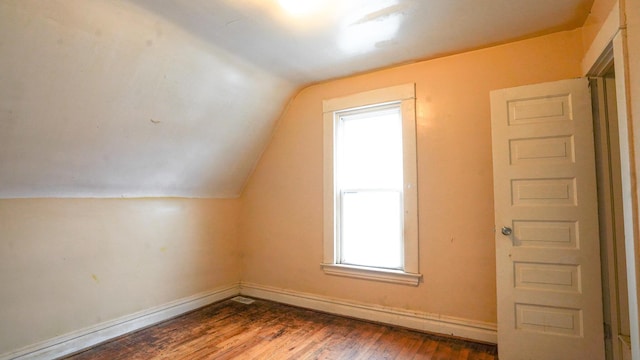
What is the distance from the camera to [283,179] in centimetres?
382

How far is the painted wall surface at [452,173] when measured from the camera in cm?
265

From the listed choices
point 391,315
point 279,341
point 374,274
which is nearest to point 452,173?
point 374,274

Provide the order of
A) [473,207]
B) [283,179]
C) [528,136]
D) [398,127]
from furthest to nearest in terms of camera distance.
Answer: [283,179] < [398,127] < [473,207] < [528,136]

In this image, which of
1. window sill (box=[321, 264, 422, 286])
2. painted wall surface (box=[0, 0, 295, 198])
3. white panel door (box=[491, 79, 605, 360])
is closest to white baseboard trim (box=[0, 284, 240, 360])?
painted wall surface (box=[0, 0, 295, 198])

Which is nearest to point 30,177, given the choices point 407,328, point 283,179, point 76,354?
point 76,354

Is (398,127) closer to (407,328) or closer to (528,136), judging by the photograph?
(528,136)

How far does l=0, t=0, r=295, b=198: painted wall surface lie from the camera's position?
1907 millimetres

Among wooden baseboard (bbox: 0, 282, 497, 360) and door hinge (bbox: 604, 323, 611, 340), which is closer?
door hinge (bbox: 604, 323, 611, 340)

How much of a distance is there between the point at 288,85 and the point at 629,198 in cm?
288

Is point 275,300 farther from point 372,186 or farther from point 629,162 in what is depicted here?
point 629,162

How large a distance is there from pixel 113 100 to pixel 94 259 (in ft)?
4.48

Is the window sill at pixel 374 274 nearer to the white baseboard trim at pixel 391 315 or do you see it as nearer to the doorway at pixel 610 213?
the white baseboard trim at pixel 391 315

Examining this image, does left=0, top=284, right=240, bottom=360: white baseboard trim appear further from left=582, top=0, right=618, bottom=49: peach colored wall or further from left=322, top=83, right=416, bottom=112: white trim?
left=582, top=0, right=618, bottom=49: peach colored wall

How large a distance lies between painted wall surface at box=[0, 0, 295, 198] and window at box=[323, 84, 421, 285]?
859 mm
